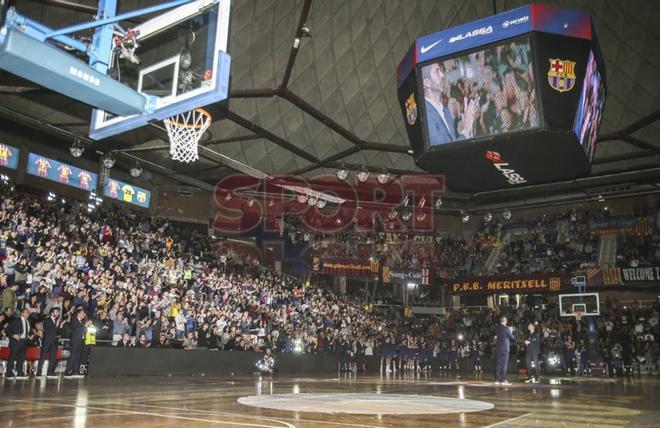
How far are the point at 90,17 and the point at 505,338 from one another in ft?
56.6

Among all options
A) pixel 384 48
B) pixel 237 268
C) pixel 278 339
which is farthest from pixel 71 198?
pixel 384 48

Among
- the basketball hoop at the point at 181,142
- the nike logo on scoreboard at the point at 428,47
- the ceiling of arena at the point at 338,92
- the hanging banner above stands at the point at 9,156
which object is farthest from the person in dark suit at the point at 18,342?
the hanging banner above stands at the point at 9,156

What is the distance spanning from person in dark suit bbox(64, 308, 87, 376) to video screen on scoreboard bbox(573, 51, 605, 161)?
43.8 feet

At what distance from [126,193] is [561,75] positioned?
24621 millimetres

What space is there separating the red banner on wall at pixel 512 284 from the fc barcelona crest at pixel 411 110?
20.7 metres

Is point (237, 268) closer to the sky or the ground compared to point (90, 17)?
closer to the ground

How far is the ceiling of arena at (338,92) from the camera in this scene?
71.9 ft

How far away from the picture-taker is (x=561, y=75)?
10.9 metres

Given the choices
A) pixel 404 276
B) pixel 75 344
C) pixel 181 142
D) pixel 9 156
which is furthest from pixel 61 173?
pixel 404 276

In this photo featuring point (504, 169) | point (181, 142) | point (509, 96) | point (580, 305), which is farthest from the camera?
point (580, 305)

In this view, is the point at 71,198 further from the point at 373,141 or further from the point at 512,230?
the point at 512,230

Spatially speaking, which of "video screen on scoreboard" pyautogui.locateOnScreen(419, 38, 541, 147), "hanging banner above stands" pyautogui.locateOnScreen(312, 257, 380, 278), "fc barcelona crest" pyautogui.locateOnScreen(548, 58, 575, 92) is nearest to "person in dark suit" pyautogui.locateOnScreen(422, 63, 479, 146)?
"video screen on scoreboard" pyautogui.locateOnScreen(419, 38, 541, 147)

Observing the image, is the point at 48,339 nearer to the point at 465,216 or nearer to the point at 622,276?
the point at 465,216

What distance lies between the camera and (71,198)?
85.6 ft
